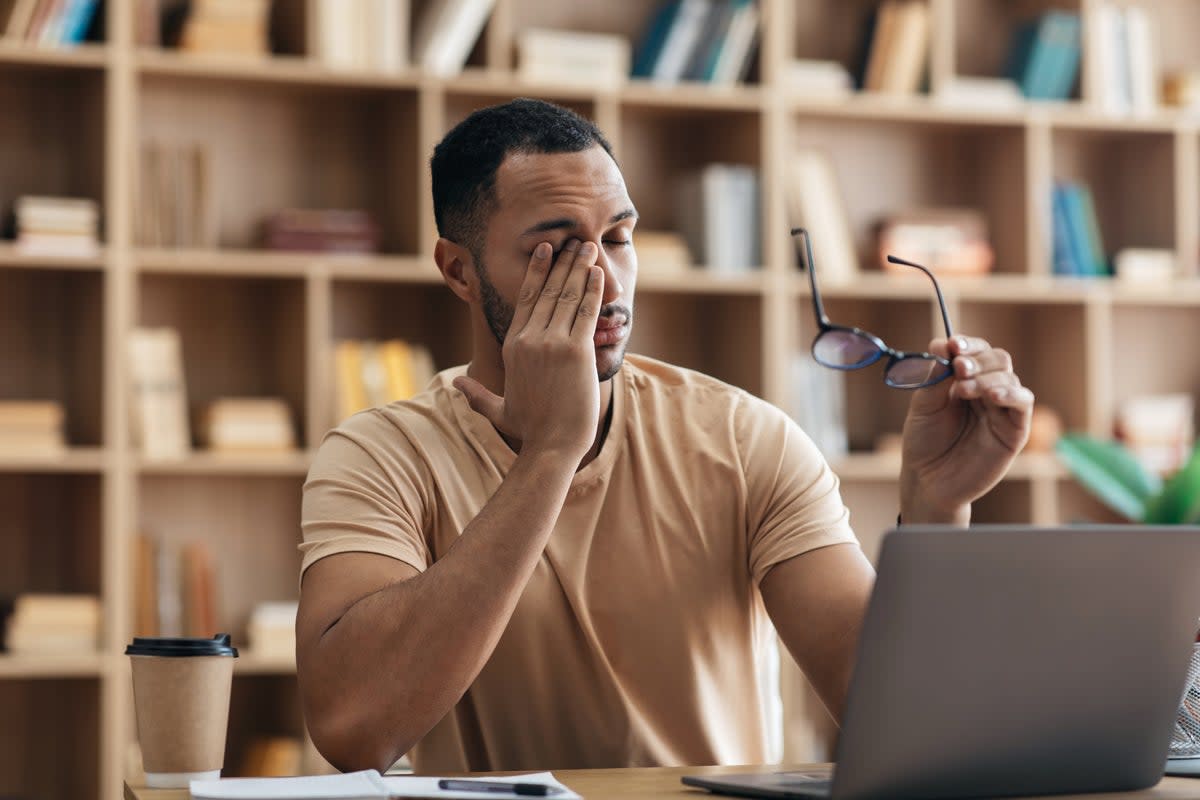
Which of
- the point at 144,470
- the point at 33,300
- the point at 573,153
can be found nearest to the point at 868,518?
the point at 144,470

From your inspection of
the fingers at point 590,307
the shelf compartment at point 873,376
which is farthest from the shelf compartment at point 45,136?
the fingers at point 590,307

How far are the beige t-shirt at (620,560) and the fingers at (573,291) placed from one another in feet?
0.67

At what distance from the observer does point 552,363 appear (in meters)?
1.58

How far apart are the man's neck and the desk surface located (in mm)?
437

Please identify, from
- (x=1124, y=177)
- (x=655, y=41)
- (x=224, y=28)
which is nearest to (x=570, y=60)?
(x=655, y=41)

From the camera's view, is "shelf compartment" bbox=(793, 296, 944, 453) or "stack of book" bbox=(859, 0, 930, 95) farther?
"shelf compartment" bbox=(793, 296, 944, 453)

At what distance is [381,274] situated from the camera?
3.45 m

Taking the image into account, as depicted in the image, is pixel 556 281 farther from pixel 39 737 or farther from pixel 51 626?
pixel 39 737

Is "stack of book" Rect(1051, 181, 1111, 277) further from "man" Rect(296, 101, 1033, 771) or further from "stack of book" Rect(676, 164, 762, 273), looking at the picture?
"man" Rect(296, 101, 1033, 771)

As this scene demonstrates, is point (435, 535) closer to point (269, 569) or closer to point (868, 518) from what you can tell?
point (269, 569)

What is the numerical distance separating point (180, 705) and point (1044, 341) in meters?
3.15

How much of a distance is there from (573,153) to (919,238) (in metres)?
2.26

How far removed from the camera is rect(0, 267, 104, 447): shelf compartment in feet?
11.4

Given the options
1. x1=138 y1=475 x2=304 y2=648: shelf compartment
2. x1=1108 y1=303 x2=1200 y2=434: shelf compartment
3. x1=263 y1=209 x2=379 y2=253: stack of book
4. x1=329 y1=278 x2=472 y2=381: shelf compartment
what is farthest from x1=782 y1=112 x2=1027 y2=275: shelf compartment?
x1=138 y1=475 x2=304 y2=648: shelf compartment
